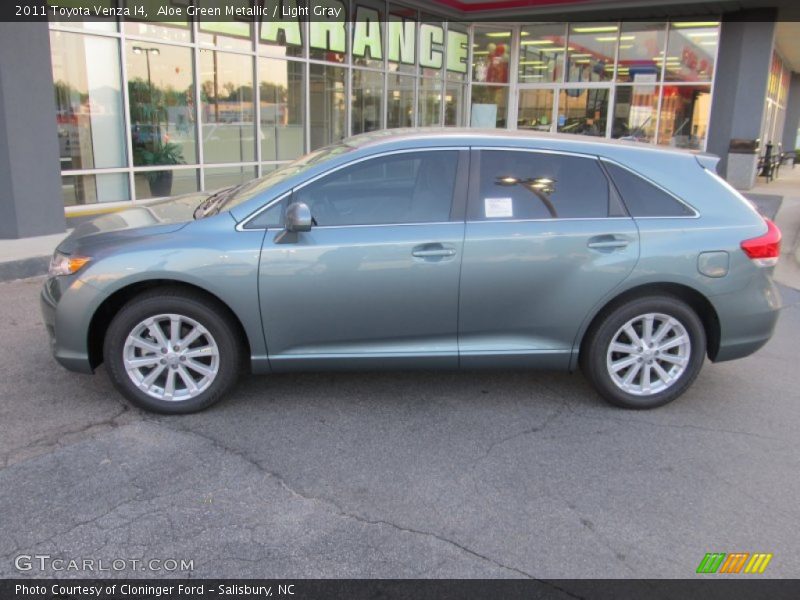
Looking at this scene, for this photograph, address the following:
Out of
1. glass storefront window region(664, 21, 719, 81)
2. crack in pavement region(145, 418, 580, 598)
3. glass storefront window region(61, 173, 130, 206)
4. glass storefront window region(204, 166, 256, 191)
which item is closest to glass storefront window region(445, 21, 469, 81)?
glass storefront window region(664, 21, 719, 81)

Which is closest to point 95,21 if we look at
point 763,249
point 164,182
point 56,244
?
point 164,182

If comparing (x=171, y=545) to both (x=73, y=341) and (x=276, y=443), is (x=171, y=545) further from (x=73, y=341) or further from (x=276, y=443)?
(x=73, y=341)

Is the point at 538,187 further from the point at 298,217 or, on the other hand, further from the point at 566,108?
the point at 566,108

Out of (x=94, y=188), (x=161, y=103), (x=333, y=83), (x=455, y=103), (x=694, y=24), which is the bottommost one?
(x=94, y=188)

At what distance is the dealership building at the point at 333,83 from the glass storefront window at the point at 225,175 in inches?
1.8

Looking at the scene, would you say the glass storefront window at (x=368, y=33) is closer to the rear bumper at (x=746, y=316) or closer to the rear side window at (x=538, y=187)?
the rear side window at (x=538, y=187)

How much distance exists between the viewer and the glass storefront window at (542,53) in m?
19.1

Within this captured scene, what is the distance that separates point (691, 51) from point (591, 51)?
2727 mm

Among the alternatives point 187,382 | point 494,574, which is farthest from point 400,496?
point 187,382

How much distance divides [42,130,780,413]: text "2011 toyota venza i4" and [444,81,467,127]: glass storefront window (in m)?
15.3

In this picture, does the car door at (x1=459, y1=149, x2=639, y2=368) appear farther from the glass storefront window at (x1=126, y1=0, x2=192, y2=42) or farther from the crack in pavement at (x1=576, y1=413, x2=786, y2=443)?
the glass storefront window at (x1=126, y1=0, x2=192, y2=42)

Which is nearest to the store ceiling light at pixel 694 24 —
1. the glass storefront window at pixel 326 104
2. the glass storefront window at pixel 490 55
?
the glass storefront window at pixel 490 55

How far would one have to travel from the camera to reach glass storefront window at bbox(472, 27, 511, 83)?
63.7 ft

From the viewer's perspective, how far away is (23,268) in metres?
7.43
